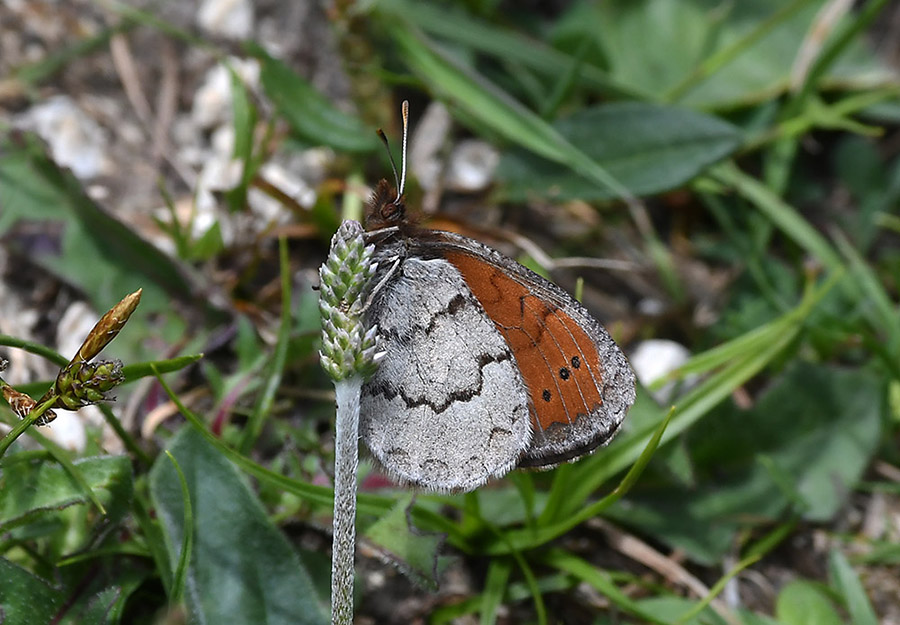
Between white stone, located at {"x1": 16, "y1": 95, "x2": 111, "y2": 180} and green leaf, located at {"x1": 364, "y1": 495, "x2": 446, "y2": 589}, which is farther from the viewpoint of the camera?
white stone, located at {"x1": 16, "y1": 95, "x2": 111, "y2": 180}

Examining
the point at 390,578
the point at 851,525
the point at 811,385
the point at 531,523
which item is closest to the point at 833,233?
the point at 811,385

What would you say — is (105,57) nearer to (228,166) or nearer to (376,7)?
(228,166)

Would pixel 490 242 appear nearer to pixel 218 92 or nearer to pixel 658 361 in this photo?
pixel 658 361

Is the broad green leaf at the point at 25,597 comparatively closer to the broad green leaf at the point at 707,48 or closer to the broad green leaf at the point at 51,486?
the broad green leaf at the point at 51,486

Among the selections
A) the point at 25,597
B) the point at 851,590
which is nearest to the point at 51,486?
the point at 25,597

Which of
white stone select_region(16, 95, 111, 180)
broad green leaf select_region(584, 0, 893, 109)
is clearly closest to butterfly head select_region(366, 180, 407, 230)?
white stone select_region(16, 95, 111, 180)

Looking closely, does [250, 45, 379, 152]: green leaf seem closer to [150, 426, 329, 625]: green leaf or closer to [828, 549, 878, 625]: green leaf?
[150, 426, 329, 625]: green leaf
